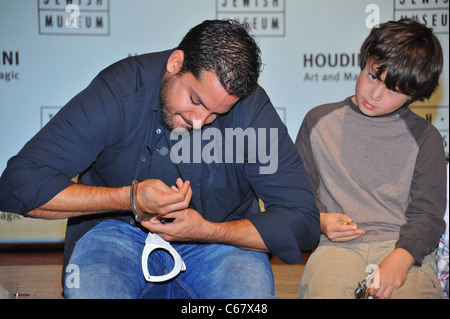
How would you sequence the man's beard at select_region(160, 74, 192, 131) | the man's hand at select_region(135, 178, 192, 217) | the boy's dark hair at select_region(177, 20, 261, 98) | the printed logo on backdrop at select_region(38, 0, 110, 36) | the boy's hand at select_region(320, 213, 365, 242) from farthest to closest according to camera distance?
the printed logo on backdrop at select_region(38, 0, 110, 36) → the boy's hand at select_region(320, 213, 365, 242) → the man's beard at select_region(160, 74, 192, 131) → the boy's dark hair at select_region(177, 20, 261, 98) → the man's hand at select_region(135, 178, 192, 217)

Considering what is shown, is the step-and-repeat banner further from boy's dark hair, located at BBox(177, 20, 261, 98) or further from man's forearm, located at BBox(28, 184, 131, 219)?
man's forearm, located at BBox(28, 184, 131, 219)

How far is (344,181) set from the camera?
1.82 m

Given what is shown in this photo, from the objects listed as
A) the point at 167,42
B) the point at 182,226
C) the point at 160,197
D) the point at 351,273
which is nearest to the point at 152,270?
the point at 182,226

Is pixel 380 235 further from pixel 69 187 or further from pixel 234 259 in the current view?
pixel 69 187

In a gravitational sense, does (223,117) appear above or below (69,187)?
above

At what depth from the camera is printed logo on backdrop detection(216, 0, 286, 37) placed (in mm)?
2969

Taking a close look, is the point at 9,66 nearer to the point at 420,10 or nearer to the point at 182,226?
the point at 182,226

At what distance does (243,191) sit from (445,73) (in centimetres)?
186

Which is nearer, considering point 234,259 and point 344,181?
point 234,259

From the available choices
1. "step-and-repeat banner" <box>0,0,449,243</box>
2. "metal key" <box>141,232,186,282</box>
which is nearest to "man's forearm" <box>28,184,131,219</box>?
"metal key" <box>141,232,186,282</box>

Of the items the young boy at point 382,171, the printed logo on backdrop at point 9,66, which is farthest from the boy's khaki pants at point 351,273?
the printed logo on backdrop at point 9,66

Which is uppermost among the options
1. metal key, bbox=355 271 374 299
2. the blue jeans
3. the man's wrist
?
the man's wrist
